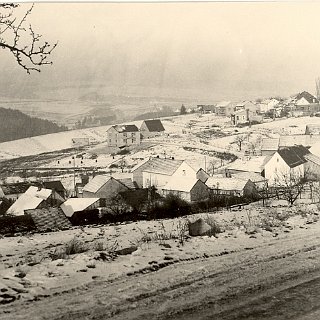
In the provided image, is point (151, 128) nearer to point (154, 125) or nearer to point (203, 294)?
point (154, 125)

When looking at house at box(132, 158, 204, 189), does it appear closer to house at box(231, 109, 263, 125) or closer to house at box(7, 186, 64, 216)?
house at box(7, 186, 64, 216)

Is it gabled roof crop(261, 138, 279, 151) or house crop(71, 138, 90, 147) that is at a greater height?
house crop(71, 138, 90, 147)

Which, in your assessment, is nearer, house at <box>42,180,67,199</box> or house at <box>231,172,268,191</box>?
house at <box>42,180,67,199</box>

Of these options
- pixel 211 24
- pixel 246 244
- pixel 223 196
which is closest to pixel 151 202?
pixel 223 196

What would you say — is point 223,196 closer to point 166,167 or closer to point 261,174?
point 166,167

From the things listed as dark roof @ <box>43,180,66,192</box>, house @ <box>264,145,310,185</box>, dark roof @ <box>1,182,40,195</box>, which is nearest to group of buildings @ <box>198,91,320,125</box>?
house @ <box>264,145,310,185</box>

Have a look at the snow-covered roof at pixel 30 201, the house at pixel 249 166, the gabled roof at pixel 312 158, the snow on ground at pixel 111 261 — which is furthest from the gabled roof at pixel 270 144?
the snow on ground at pixel 111 261

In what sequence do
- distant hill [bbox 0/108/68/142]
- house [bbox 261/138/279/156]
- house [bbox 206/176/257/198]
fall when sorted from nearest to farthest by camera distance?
1. house [bbox 206/176/257/198]
2. distant hill [bbox 0/108/68/142]
3. house [bbox 261/138/279/156]

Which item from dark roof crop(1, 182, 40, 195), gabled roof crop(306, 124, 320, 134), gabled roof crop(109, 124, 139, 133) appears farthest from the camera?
gabled roof crop(306, 124, 320, 134)

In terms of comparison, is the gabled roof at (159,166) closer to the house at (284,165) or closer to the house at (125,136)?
the house at (125,136)
